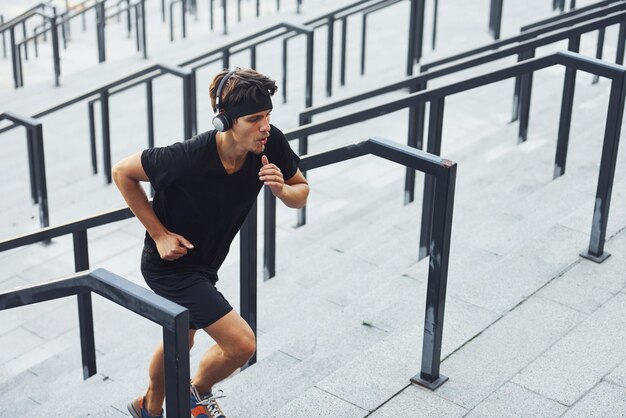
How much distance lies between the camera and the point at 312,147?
8164mm

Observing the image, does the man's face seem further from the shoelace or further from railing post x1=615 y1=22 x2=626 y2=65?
railing post x1=615 y1=22 x2=626 y2=65

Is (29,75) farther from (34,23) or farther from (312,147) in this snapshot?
(312,147)

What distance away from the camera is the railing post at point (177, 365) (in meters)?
2.74

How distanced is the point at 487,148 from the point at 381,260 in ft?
6.29

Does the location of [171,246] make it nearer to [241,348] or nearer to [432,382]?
[241,348]

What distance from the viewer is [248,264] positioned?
432 cm

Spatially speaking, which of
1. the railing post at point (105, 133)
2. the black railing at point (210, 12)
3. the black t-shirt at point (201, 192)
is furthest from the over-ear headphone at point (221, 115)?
the black railing at point (210, 12)

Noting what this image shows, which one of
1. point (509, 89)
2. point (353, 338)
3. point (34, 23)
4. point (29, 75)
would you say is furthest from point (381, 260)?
point (34, 23)

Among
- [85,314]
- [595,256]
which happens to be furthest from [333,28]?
[85,314]

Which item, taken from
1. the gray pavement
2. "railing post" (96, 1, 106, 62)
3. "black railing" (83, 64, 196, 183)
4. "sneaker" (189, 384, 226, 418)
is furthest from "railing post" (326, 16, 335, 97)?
"sneaker" (189, 384, 226, 418)

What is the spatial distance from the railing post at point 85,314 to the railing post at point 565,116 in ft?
9.38

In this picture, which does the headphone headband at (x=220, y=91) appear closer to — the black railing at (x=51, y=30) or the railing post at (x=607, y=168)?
the railing post at (x=607, y=168)

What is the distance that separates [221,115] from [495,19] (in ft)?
25.0

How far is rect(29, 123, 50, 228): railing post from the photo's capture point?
283 inches
